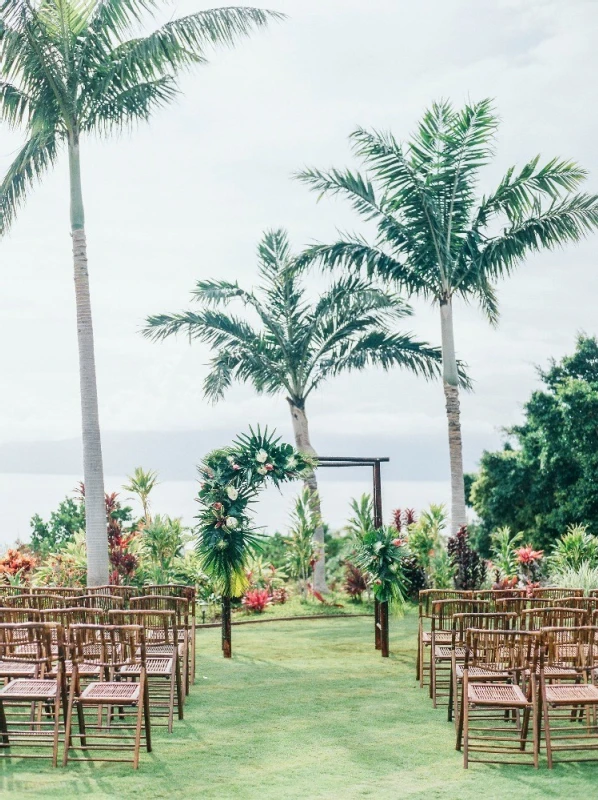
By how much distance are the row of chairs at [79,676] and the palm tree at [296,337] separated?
499 inches

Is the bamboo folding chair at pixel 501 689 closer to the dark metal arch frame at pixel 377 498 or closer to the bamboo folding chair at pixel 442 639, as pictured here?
the bamboo folding chair at pixel 442 639

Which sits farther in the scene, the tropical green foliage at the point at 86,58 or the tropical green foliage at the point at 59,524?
the tropical green foliage at the point at 59,524

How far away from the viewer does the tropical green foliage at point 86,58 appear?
46.6 feet

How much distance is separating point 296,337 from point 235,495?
9.83 meters

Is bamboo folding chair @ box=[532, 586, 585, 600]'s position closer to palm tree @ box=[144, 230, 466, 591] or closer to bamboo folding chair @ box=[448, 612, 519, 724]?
bamboo folding chair @ box=[448, 612, 519, 724]

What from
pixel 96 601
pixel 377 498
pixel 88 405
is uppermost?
pixel 88 405

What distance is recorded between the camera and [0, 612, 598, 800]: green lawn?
597cm

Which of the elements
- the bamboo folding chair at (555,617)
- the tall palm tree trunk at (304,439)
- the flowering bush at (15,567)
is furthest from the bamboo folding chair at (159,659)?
the tall palm tree trunk at (304,439)

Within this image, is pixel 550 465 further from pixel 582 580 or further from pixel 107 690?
pixel 107 690

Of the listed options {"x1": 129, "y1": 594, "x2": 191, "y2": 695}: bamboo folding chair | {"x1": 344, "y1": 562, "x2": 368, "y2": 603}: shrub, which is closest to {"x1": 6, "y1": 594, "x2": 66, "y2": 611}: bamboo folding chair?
{"x1": 129, "y1": 594, "x2": 191, "y2": 695}: bamboo folding chair

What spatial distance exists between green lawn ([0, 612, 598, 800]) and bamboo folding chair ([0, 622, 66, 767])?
0.32 meters

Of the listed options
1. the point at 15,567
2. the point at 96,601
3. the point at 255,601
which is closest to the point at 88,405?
the point at 15,567

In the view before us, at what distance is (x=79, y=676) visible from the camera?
7.12 m

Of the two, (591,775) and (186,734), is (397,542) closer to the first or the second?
(186,734)
